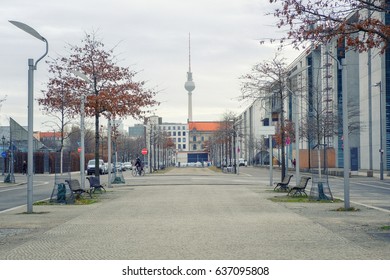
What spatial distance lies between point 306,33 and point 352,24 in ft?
3.46

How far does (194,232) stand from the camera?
14.0 meters

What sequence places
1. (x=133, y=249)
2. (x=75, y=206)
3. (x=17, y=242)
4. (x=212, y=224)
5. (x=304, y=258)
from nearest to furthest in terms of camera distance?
(x=304, y=258), (x=133, y=249), (x=17, y=242), (x=212, y=224), (x=75, y=206)

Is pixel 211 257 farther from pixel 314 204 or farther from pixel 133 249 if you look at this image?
pixel 314 204

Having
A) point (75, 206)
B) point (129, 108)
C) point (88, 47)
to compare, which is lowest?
point (75, 206)

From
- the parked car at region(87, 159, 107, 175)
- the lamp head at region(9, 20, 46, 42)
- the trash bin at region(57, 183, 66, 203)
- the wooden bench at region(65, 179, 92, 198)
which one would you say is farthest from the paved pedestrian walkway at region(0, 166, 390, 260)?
the parked car at region(87, 159, 107, 175)

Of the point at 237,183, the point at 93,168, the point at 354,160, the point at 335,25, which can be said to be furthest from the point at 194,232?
the point at 93,168

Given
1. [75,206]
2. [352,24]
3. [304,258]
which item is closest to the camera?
[304,258]

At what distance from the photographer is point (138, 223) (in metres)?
16.2

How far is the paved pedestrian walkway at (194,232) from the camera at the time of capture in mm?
10867

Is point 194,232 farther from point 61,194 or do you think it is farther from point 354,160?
point 354,160

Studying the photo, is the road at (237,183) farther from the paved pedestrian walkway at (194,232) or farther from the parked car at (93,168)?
the parked car at (93,168)

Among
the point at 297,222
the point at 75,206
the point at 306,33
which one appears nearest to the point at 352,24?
the point at 306,33

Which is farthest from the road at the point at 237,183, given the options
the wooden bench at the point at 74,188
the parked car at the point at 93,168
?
the parked car at the point at 93,168

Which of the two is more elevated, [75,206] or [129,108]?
[129,108]
